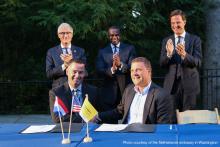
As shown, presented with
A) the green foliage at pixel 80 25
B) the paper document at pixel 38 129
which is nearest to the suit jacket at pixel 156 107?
the paper document at pixel 38 129

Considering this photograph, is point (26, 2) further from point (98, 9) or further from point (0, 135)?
point (0, 135)

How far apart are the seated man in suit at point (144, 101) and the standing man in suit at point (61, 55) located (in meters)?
1.76

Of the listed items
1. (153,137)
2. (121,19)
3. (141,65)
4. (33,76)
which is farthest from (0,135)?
(33,76)

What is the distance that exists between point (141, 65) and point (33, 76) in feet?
31.0

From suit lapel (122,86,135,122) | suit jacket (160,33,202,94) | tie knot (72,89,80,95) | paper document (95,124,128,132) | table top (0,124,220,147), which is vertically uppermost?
suit jacket (160,33,202,94)

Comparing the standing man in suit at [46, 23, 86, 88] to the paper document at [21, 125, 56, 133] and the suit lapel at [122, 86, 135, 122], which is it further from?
the paper document at [21, 125, 56, 133]

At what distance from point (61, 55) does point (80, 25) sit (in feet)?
16.5

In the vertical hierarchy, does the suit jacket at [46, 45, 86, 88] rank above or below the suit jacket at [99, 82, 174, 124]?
above

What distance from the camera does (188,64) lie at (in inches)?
281

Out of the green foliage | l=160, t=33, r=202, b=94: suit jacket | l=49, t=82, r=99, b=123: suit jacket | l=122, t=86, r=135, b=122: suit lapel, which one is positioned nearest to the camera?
l=122, t=86, r=135, b=122: suit lapel

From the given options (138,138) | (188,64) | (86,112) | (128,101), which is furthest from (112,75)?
(138,138)

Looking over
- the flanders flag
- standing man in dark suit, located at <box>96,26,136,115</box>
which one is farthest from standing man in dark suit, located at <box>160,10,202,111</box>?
the flanders flag

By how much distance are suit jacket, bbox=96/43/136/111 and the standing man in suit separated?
1.44 feet

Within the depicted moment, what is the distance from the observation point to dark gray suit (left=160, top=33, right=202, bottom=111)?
7211mm
